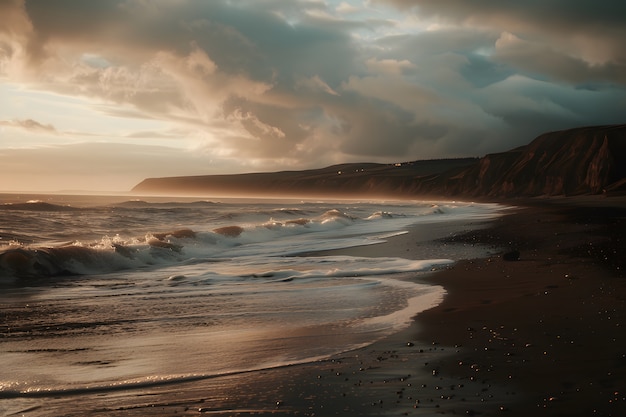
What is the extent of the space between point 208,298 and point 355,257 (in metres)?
8.94

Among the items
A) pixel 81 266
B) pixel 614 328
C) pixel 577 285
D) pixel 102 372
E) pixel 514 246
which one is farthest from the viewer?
pixel 514 246

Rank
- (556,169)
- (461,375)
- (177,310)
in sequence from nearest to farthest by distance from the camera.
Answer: (461,375)
(177,310)
(556,169)

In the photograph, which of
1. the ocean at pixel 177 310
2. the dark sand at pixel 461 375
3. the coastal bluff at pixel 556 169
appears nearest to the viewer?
the dark sand at pixel 461 375

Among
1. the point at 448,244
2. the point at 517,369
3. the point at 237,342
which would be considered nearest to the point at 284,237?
the point at 448,244

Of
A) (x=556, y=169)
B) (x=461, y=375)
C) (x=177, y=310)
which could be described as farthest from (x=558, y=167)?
(x=461, y=375)

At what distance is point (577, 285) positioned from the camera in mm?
12508

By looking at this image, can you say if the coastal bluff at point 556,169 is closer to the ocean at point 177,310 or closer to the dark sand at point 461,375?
the ocean at point 177,310

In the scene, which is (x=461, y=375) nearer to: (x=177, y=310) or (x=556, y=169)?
(x=177, y=310)

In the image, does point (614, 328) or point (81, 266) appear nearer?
point (614, 328)

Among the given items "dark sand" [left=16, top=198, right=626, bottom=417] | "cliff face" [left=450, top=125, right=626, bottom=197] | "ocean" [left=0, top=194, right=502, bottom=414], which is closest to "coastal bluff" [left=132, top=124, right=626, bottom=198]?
"cliff face" [left=450, top=125, right=626, bottom=197]

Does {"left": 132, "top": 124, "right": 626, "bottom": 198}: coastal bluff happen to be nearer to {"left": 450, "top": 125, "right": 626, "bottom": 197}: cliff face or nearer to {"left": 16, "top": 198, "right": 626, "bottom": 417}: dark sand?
{"left": 450, "top": 125, "right": 626, "bottom": 197}: cliff face

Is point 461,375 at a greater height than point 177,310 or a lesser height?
lesser

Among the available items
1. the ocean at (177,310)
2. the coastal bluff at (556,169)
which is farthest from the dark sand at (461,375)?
the coastal bluff at (556,169)

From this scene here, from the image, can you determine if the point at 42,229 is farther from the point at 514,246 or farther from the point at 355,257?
the point at 514,246
